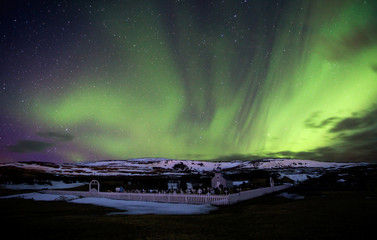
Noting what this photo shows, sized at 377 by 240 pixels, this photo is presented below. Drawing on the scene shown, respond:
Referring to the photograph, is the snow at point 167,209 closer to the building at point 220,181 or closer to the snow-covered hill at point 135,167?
the building at point 220,181

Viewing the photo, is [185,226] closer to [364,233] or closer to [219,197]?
[364,233]

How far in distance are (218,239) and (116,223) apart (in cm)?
581

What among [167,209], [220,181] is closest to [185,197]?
[167,209]

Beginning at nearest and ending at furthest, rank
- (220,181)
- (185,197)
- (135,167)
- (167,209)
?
(167,209)
(185,197)
(220,181)
(135,167)

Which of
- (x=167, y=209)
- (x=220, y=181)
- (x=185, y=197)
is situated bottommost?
(x=167, y=209)

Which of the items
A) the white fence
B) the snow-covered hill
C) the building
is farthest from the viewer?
the snow-covered hill

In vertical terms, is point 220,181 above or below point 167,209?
above

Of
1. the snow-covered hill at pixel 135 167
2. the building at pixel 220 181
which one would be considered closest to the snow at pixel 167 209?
the building at pixel 220 181

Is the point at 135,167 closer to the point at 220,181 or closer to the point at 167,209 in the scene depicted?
the point at 220,181

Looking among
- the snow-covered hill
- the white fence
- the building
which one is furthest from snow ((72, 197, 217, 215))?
the snow-covered hill

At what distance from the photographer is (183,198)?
21562 mm

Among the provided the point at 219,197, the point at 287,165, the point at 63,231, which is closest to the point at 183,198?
the point at 219,197

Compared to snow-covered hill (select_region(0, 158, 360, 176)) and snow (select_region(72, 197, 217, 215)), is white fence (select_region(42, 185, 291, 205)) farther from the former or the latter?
snow-covered hill (select_region(0, 158, 360, 176))

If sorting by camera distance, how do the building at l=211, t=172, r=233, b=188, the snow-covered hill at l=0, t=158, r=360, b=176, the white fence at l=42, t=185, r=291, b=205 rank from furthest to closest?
the snow-covered hill at l=0, t=158, r=360, b=176, the building at l=211, t=172, r=233, b=188, the white fence at l=42, t=185, r=291, b=205
